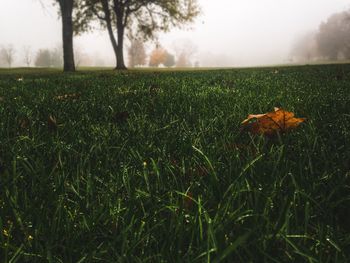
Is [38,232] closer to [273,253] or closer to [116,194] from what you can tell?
[116,194]

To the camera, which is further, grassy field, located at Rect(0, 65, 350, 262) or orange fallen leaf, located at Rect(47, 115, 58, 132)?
orange fallen leaf, located at Rect(47, 115, 58, 132)

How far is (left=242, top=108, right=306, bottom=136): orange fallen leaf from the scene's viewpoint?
78.6 inches

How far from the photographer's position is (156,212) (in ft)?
3.51

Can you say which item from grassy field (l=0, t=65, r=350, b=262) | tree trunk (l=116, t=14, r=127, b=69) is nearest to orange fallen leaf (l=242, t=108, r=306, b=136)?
grassy field (l=0, t=65, r=350, b=262)

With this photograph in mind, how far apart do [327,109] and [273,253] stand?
2.08 metres

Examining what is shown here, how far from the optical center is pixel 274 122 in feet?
6.59

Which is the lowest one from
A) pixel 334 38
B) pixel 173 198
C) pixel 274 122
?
pixel 173 198

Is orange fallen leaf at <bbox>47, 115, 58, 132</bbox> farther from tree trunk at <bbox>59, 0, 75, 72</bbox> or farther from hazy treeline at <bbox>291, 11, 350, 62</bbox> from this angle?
hazy treeline at <bbox>291, 11, 350, 62</bbox>

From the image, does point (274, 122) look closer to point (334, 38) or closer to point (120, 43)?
point (120, 43)

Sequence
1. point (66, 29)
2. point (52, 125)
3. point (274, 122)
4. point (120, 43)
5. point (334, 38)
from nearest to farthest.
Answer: point (274, 122), point (52, 125), point (66, 29), point (120, 43), point (334, 38)

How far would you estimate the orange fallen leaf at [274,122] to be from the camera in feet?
6.55

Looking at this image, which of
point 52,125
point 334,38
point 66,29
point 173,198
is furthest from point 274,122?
point 334,38

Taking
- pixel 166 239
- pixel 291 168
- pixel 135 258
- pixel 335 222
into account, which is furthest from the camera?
pixel 291 168

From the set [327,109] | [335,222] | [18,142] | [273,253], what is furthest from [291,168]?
A: [327,109]
